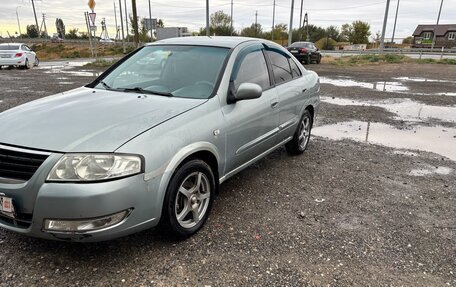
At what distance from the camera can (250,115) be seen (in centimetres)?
380

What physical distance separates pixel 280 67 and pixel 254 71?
0.76 m

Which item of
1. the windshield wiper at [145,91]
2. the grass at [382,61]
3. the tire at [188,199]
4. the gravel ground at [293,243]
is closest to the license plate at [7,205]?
the gravel ground at [293,243]

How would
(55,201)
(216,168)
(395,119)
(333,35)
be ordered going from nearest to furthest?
1. (55,201)
2. (216,168)
3. (395,119)
4. (333,35)

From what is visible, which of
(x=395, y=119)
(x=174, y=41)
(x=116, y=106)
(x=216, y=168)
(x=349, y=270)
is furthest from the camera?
(x=395, y=119)

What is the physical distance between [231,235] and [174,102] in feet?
4.29

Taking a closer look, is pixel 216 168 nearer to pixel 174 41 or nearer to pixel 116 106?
pixel 116 106

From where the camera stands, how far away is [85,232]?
248 centimetres

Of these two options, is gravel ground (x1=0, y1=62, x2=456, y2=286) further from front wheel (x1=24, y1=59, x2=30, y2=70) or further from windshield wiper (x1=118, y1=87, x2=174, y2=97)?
front wheel (x1=24, y1=59, x2=30, y2=70)

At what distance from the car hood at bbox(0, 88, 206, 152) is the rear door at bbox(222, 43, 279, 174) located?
47cm

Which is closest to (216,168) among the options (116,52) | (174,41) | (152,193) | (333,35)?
(152,193)

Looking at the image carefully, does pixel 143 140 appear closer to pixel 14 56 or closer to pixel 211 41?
pixel 211 41

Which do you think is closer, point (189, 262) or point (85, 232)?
point (85, 232)

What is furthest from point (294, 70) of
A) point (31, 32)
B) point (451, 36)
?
point (31, 32)

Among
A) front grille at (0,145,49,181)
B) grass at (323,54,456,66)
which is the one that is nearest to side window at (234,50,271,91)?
front grille at (0,145,49,181)
